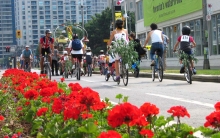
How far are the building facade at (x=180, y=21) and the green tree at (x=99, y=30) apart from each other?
1460 inches

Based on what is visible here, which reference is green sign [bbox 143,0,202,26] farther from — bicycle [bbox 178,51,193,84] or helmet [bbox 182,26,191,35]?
bicycle [bbox 178,51,193,84]

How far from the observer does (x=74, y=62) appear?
1930cm

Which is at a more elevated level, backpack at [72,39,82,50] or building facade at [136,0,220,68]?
building facade at [136,0,220,68]

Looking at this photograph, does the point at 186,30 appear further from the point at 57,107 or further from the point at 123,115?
the point at 123,115

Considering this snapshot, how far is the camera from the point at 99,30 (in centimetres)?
9256

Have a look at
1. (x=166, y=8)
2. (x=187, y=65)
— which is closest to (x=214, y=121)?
(x=187, y=65)

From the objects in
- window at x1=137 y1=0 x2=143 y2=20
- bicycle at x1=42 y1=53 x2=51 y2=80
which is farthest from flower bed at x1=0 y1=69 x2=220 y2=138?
window at x1=137 y1=0 x2=143 y2=20

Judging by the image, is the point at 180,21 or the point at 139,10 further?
the point at 139,10

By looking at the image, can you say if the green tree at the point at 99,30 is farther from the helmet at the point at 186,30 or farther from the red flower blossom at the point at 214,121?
the red flower blossom at the point at 214,121

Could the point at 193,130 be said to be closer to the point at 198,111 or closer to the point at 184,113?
the point at 184,113

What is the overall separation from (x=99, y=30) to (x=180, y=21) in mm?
53763

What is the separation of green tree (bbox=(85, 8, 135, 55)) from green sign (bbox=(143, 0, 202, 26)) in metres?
42.4

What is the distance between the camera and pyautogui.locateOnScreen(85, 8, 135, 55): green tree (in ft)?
301

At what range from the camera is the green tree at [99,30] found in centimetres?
9188
